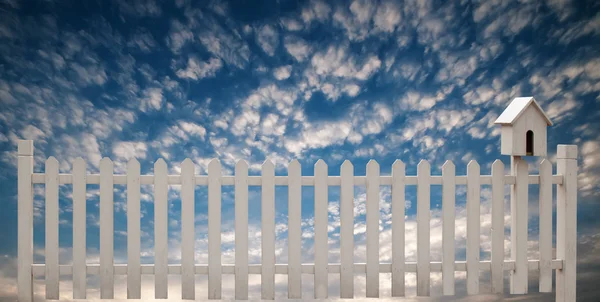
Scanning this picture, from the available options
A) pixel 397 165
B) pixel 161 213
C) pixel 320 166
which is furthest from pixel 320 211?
pixel 161 213

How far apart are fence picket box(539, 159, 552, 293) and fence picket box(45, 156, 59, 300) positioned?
18.6 feet

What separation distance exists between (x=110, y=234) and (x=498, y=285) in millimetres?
4546

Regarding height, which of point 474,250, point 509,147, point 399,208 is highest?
point 509,147

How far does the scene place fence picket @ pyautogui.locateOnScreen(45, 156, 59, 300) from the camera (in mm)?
6008

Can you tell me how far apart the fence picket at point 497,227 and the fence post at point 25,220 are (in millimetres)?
5377

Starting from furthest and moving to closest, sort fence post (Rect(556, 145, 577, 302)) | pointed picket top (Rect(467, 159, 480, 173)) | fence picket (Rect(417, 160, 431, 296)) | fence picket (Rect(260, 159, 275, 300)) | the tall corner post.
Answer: fence post (Rect(556, 145, 577, 302)) < the tall corner post < pointed picket top (Rect(467, 159, 480, 173)) < fence picket (Rect(417, 160, 431, 296)) < fence picket (Rect(260, 159, 275, 300))

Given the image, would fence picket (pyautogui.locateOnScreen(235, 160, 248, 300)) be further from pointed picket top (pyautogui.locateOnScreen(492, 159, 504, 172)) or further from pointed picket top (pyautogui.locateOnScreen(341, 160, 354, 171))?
pointed picket top (pyautogui.locateOnScreen(492, 159, 504, 172))

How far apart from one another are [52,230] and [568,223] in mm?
6088

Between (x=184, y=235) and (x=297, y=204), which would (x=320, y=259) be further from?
(x=184, y=235)

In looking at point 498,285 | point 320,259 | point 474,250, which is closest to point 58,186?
point 320,259

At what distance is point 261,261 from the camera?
236 inches

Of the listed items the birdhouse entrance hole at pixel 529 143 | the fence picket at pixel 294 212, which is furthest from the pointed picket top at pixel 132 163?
the birdhouse entrance hole at pixel 529 143

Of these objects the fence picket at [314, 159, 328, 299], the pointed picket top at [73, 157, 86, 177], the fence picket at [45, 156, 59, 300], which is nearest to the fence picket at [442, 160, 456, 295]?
the fence picket at [314, 159, 328, 299]

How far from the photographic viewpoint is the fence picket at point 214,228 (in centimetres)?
593
